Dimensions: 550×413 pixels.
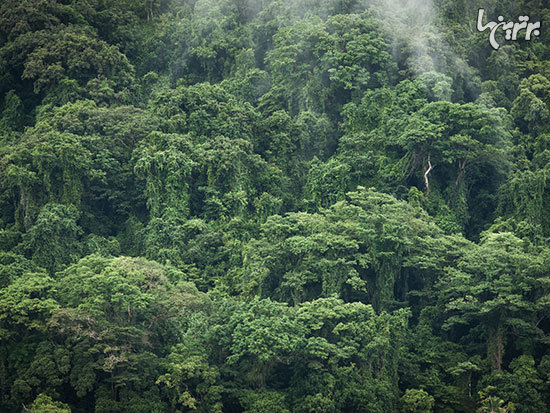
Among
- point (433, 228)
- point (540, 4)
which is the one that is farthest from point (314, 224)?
point (540, 4)

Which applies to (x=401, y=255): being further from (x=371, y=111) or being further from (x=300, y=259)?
(x=371, y=111)

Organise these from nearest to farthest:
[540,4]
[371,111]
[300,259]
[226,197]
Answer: [300,259], [226,197], [371,111], [540,4]

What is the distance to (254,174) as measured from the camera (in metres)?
27.9

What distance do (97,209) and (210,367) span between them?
7266mm

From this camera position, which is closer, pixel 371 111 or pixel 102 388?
pixel 102 388

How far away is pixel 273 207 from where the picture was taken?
27250 mm

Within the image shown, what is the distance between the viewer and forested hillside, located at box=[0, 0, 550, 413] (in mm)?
21531

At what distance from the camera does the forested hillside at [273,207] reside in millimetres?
21531
